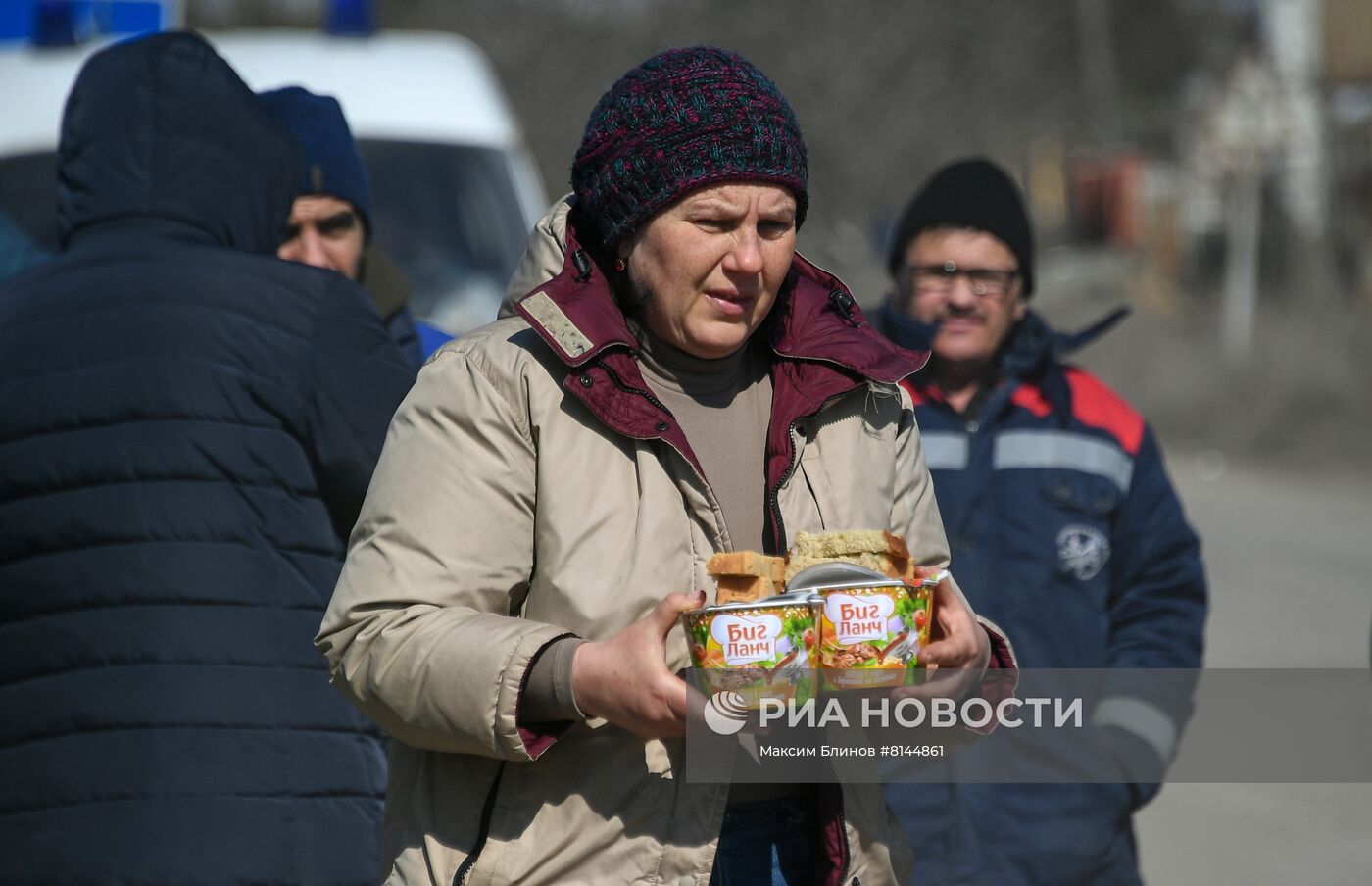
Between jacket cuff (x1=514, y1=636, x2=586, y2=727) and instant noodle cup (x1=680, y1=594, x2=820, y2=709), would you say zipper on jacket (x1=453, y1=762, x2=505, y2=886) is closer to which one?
jacket cuff (x1=514, y1=636, x2=586, y2=727)

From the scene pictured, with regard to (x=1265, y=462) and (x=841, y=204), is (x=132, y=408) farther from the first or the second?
(x=841, y=204)

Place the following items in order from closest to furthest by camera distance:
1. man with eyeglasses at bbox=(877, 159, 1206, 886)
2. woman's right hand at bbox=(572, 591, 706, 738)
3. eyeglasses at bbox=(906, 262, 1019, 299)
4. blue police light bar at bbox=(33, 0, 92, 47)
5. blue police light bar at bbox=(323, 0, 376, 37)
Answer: woman's right hand at bbox=(572, 591, 706, 738) → man with eyeglasses at bbox=(877, 159, 1206, 886) → eyeglasses at bbox=(906, 262, 1019, 299) → blue police light bar at bbox=(33, 0, 92, 47) → blue police light bar at bbox=(323, 0, 376, 37)

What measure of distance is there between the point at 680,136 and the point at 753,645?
704mm

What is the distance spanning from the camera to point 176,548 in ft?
8.70

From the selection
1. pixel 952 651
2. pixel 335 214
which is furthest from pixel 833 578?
pixel 335 214

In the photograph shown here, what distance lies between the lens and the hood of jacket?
2902 mm

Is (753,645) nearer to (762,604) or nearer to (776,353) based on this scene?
(762,604)

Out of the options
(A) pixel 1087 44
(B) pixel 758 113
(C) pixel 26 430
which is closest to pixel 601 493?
(B) pixel 758 113

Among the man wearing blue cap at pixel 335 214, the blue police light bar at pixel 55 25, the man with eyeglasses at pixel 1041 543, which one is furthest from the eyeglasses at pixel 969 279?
the blue police light bar at pixel 55 25

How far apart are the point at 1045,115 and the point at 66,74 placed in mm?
32988

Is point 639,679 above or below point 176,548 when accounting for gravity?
below

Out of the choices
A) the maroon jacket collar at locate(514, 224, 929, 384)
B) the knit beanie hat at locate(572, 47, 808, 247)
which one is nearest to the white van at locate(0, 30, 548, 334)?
the maroon jacket collar at locate(514, 224, 929, 384)

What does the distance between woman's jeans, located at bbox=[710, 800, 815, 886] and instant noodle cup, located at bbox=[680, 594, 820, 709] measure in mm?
282

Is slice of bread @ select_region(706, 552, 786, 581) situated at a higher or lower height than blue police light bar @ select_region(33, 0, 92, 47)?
lower
